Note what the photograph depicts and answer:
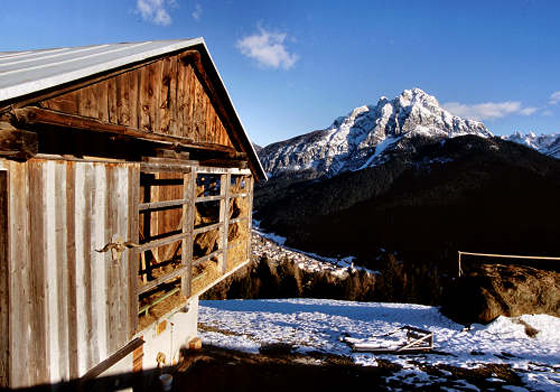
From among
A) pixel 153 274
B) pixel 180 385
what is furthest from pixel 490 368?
pixel 153 274

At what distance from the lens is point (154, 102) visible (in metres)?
5.99

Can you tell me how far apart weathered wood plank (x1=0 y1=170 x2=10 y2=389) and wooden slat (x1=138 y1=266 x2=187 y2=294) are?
72.8 inches

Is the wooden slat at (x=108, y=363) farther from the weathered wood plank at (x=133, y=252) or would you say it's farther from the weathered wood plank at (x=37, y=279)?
the weathered wood plank at (x=37, y=279)

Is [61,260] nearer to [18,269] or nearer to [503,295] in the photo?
[18,269]

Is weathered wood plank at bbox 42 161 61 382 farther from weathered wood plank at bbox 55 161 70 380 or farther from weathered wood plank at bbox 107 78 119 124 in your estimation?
weathered wood plank at bbox 107 78 119 124

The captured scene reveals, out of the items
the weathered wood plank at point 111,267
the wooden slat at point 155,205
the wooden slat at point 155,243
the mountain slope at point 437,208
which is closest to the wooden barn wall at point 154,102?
the weathered wood plank at point 111,267

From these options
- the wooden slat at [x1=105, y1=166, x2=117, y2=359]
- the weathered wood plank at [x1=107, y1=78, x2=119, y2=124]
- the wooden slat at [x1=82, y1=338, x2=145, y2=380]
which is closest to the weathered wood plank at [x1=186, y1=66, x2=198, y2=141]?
the weathered wood plank at [x1=107, y1=78, x2=119, y2=124]

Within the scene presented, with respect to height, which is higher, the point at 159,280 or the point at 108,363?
the point at 159,280

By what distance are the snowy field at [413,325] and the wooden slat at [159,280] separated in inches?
295

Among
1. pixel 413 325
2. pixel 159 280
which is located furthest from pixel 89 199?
pixel 413 325

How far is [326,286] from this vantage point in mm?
31156

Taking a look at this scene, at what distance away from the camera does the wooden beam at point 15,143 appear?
3.23m

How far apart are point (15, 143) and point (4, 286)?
4.87 feet

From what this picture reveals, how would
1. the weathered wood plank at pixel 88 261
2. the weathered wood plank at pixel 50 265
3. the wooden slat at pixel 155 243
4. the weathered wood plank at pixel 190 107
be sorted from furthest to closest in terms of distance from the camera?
the weathered wood plank at pixel 190 107 → the wooden slat at pixel 155 243 → the weathered wood plank at pixel 88 261 → the weathered wood plank at pixel 50 265
